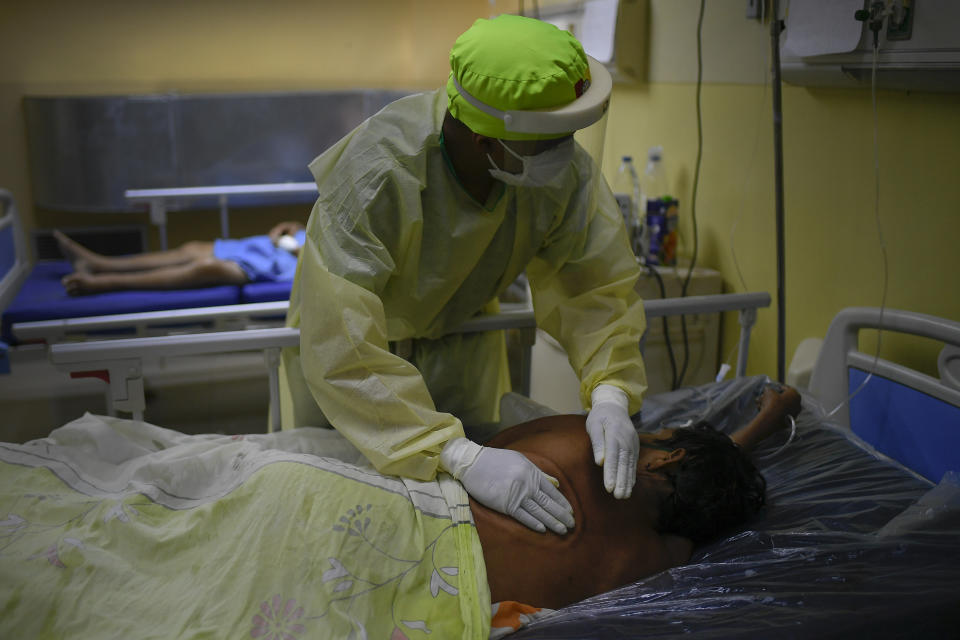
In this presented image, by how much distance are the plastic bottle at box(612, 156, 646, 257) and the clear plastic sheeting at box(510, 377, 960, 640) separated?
131 cm

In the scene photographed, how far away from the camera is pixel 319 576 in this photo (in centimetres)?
131

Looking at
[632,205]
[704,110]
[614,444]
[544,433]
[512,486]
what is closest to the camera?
[512,486]

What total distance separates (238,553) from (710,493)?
879 millimetres

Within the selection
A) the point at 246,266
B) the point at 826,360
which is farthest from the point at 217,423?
the point at 826,360

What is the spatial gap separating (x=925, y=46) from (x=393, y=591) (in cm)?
Result: 158

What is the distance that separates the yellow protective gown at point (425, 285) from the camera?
4.97 ft

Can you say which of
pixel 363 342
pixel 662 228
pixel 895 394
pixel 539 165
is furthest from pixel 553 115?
pixel 662 228

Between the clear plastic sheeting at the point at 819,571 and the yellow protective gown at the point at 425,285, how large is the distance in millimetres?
390

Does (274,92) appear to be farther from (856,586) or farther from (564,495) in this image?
(856,586)

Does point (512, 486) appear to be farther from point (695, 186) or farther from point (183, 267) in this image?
point (183, 267)

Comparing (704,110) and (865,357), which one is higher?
(704,110)

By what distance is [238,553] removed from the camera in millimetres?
1335

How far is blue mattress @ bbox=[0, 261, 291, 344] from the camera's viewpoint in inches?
126

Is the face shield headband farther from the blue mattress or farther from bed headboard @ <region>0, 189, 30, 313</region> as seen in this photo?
bed headboard @ <region>0, 189, 30, 313</region>
